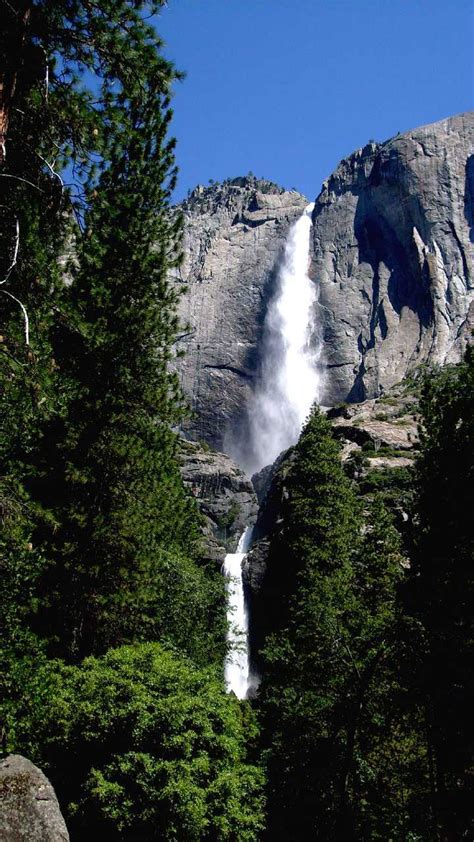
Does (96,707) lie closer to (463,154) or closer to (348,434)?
(348,434)

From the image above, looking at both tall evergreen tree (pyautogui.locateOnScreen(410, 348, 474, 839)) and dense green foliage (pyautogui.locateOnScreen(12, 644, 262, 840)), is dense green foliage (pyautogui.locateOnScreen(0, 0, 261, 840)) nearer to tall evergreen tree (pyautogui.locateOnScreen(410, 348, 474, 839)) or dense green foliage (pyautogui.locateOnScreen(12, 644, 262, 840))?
dense green foliage (pyautogui.locateOnScreen(12, 644, 262, 840))

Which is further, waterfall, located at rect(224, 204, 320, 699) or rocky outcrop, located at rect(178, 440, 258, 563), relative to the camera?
waterfall, located at rect(224, 204, 320, 699)

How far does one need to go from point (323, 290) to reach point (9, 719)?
86399 mm

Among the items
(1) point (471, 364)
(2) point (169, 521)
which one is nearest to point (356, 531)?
(2) point (169, 521)

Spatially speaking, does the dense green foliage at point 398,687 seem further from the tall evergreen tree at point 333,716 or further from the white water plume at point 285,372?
the white water plume at point 285,372

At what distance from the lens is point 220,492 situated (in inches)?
2415

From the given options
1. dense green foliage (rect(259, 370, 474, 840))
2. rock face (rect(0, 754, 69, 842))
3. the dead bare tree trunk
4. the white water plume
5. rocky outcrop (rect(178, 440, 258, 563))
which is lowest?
rock face (rect(0, 754, 69, 842))

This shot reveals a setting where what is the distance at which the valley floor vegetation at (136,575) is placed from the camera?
7648 millimetres

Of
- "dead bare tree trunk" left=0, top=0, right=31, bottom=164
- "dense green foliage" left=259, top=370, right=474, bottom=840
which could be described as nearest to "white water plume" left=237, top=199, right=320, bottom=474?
"dense green foliage" left=259, top=370, right=474, bottom=840

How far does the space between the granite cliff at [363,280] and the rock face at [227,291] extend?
166 millimetres

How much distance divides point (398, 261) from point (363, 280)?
17.6ft

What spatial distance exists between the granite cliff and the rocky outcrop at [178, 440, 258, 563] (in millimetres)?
18424

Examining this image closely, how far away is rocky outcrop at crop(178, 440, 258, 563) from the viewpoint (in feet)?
190

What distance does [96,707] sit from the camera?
10312 millimetres
